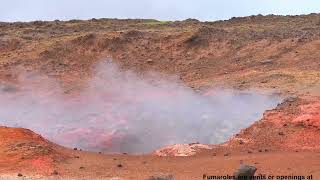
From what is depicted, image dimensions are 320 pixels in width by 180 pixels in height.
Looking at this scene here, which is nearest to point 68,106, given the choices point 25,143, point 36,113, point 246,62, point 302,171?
point 36,113

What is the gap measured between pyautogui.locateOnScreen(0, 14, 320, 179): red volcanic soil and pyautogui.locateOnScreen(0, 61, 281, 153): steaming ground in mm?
1404

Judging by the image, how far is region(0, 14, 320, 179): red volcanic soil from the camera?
19.9 meters

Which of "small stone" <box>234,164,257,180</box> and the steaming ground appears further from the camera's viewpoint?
the steaming ground

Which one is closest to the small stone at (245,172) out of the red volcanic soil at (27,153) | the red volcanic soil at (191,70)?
the red volcanic soil at (191,70)

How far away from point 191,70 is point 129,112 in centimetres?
1021

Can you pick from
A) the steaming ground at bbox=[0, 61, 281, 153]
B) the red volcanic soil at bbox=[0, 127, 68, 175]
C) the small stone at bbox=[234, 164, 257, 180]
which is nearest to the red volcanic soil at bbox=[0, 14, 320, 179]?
the red volcanic soil at bbox=[0, 127, 68, 175]

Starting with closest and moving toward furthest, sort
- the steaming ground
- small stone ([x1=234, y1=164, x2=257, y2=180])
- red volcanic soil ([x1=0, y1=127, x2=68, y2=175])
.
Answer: small stone ([x1=234, y1=164, x2=257, y2=180])
red volcanic soil ([x1=0, y1=127, x2=68, y2=175])
the steaming ground

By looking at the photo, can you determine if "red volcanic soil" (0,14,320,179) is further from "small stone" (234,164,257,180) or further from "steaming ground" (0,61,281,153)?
"small stone" (234,164,257,180)

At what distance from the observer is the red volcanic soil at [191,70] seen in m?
19.9

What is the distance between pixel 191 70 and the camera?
37.9 metres

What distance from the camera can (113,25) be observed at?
48031mm

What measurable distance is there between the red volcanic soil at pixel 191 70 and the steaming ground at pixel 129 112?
1.40 meters

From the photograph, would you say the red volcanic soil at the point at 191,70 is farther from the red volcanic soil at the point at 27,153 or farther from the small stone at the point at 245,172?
the small stone at the point at 245,172

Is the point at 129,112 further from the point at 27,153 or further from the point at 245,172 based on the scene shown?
the point at 245,172
